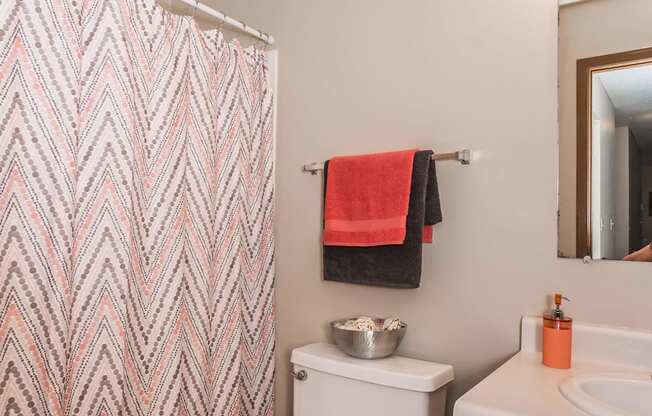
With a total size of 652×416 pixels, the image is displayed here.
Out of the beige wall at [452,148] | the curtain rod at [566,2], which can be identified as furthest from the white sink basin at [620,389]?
the curtain rod at [566,2]

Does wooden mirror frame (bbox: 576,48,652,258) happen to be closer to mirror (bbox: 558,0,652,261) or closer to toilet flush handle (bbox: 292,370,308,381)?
mirror (bbox: 558,0,652,261)

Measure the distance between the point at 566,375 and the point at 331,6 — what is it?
1390mm

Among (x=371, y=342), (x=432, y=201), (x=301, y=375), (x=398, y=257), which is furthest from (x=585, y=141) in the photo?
(x=301, y=375)

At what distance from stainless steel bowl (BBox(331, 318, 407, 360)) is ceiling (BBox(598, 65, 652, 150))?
0.82m

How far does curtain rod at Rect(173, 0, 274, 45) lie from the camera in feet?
5.38

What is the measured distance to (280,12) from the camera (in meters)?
1.91

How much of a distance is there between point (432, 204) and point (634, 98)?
0.58 m

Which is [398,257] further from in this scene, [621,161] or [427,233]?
[621,161]

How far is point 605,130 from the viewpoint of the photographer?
128cm

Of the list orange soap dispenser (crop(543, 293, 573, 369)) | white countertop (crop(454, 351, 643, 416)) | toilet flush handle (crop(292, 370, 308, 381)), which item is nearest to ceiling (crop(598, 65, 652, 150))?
orange soap dispenser (crop(543, 293, 573, 369))

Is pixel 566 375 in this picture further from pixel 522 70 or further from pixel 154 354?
pixel 154 354

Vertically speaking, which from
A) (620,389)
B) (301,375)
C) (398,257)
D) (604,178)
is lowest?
(301,375)

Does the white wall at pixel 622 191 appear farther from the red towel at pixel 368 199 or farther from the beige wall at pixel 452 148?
the red towel at pixel 368 199

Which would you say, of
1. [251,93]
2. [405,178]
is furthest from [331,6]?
[405,178]
